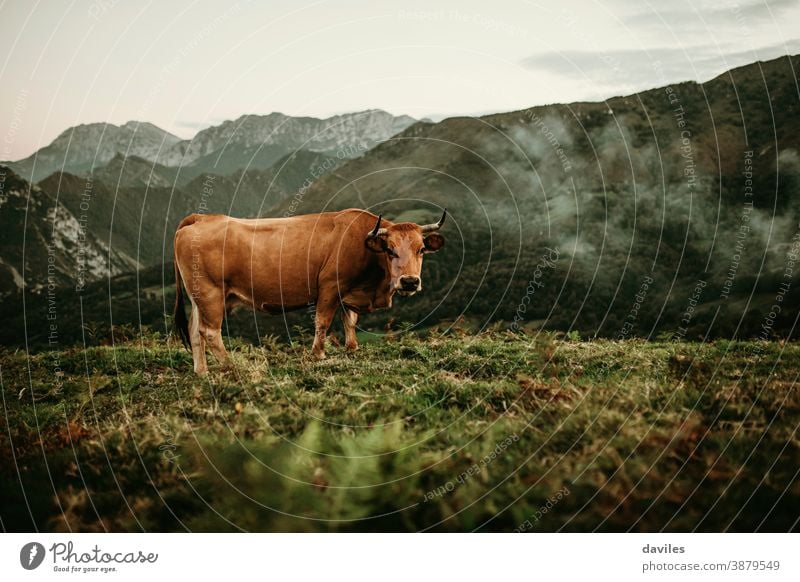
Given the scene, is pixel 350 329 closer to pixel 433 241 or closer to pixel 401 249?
pixel 401 249

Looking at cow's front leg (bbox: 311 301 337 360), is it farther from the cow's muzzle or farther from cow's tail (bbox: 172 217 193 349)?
cow's tail (bbox: 172 217 193 349)

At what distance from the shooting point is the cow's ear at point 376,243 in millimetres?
12055

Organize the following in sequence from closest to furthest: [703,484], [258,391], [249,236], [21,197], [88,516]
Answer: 1. [703,484]
2. [88,516]
3. [258,391]
4. [249,236]
5. [21,197]

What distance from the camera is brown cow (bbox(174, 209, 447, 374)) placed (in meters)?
12.0

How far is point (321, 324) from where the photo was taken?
12.4 metres

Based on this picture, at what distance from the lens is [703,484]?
5.31m

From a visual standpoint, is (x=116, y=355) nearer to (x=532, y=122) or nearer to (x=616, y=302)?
(x=616, y=302)

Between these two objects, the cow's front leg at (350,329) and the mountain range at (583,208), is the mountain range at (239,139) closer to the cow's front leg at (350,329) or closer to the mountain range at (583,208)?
the mountain range at (583,208)

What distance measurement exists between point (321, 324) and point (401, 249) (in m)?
1.85

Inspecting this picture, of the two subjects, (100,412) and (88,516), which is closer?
(88,516)

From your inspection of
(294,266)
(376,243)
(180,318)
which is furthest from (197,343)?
(376,243)

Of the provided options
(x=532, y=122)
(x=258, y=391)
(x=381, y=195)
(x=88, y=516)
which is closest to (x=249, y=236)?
(x=258, y=391)

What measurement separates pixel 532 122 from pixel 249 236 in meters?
79.5

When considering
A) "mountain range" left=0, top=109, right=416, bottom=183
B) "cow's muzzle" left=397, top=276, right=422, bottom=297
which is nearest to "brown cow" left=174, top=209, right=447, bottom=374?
"cow's muzzle" left=397, top=276, right=422, bottom=297
